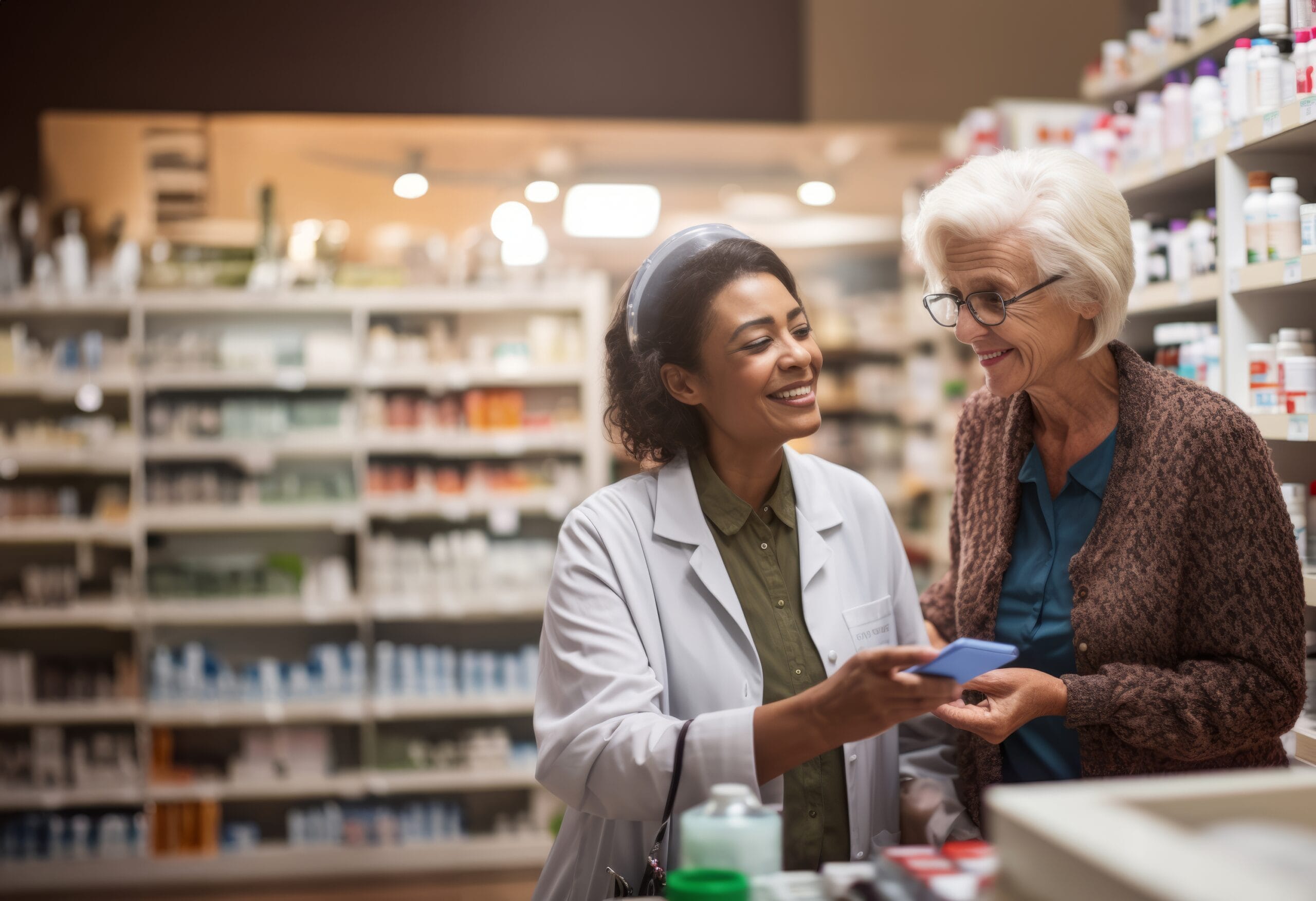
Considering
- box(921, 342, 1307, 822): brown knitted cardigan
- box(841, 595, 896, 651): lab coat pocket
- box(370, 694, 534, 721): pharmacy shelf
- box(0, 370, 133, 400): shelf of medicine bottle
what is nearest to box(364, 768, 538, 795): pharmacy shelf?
box(370, 694, 534, 721): pharmacy shelf

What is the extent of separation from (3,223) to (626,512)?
4.67m

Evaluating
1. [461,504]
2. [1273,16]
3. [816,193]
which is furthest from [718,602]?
[816,193]

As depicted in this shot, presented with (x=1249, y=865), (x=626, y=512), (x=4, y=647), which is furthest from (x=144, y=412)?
(x=1249, y=865)

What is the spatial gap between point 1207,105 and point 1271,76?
0.95ft

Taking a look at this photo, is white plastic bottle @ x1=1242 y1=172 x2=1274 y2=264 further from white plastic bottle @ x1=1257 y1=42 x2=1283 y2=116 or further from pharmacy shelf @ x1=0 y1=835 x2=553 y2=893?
pharmacy shelf @ x1=0 y1=835 x2=553 y2=893

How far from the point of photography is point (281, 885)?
206 inches

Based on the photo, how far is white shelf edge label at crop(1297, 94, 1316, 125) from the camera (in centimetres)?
218

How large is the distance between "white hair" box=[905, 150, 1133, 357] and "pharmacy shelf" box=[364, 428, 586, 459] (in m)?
3.72

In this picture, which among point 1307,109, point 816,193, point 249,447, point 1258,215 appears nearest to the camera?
point 1307,109

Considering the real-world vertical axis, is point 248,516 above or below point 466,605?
above

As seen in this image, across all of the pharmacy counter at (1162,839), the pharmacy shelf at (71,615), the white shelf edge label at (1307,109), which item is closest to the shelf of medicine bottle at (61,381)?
the pharmacy shelf at (71,615)

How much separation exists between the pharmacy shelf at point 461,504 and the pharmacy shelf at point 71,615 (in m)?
1.27

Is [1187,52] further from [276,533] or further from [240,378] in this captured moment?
[276,533]

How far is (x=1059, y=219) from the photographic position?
175 cm
